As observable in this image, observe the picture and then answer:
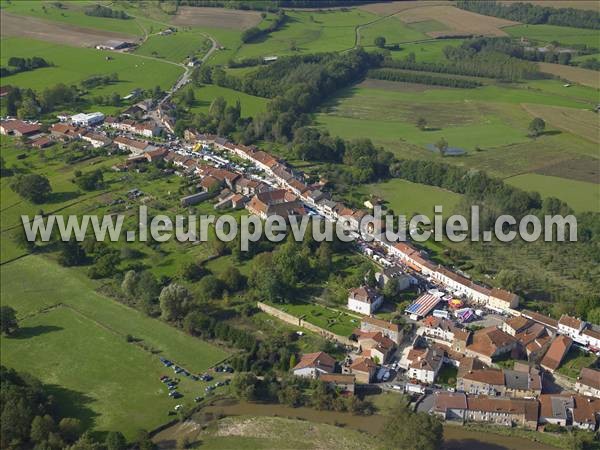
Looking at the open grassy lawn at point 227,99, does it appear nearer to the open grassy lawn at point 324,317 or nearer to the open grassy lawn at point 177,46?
the open grassy lawn at point 177,46

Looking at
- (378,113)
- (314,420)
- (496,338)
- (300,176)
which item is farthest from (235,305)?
(378,113)

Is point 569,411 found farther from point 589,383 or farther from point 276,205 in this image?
point 276,205

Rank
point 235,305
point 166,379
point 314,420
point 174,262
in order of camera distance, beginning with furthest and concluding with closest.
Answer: point 174,262, point 235,305, point 166,379, point 314,420

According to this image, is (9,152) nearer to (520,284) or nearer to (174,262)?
(174,262)

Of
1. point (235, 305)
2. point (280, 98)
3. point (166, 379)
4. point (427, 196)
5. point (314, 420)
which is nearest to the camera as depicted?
point (314, 420)

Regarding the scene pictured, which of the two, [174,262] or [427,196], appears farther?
[427,196]

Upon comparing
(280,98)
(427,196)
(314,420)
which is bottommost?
(314,420)
